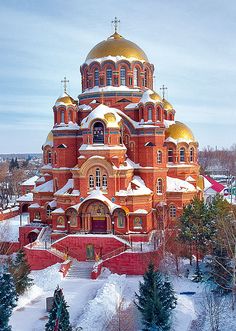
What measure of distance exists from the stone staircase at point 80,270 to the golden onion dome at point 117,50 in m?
→ 14.6

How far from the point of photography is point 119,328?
13.7 metres

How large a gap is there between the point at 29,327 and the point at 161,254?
8.15 metres

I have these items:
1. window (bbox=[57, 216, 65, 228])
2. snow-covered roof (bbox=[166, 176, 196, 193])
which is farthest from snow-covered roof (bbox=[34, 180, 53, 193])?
snow-covered roof (bbox=[166, 176, 196, 193])

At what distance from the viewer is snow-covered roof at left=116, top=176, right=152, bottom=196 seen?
80.2 ft

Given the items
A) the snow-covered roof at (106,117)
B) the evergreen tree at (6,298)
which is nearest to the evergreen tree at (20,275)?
the evergreen tree at (6,298)

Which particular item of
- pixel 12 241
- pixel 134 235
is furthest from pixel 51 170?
pixel 134 235

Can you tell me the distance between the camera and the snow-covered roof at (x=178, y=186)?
2722 centimetres

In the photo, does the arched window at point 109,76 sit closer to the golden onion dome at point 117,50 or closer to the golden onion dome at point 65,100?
the golden onion dome at point 117,50

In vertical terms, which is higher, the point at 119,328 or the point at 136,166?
the point at 136,166

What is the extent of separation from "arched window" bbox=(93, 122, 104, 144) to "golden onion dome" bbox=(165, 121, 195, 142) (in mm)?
6086

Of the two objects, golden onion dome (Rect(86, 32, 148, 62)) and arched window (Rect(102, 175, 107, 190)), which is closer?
arched window (Rect(102, 175, 107, 190))

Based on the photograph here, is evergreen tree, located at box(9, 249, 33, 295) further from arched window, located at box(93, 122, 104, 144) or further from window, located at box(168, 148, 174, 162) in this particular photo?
window, located at box(168, 148, 174, 162)

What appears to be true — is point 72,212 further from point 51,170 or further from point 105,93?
point 105,93

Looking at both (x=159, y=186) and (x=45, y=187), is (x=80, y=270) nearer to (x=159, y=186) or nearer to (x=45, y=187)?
(x=159, y=186)
